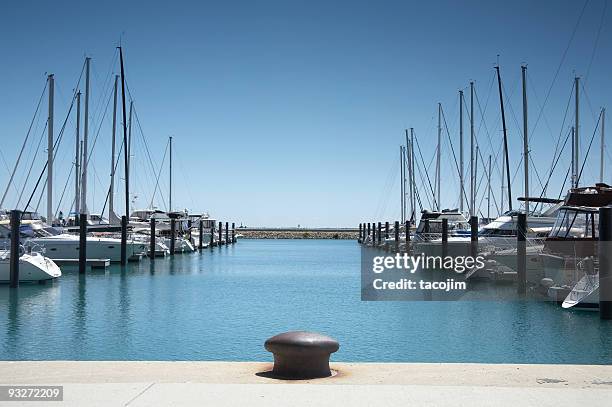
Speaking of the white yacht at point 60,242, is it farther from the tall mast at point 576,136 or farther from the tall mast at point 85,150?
the tall mast at point 576,136

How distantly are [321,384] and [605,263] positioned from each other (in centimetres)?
1622

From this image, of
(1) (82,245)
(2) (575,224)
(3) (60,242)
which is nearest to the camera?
(2) (575,224)

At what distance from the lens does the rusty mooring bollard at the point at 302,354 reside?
31.5 ft

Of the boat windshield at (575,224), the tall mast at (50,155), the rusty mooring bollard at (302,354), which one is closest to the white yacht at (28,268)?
the tall mast at (50,155)

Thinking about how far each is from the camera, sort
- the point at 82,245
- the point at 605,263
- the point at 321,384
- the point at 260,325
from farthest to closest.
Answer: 1. the point at 82,245
2. the point at 260,325
3. the point at 605,263
4. the point at 321,384

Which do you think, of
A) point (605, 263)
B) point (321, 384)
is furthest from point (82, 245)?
point (321, 384)

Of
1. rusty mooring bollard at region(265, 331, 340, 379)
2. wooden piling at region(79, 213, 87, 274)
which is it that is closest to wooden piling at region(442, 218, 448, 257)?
wooden piling at region(79, 213, 87, 274)

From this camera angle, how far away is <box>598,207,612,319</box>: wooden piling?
69.0 feet

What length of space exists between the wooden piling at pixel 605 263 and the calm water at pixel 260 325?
2.09 feet

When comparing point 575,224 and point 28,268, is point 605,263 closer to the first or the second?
point 575,224

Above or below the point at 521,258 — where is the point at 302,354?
below

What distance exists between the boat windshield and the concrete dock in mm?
19050

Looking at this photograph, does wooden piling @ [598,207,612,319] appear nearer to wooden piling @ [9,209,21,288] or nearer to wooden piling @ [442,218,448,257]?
wooden piling @ [442,218,448,257]

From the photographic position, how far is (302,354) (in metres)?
9.60
